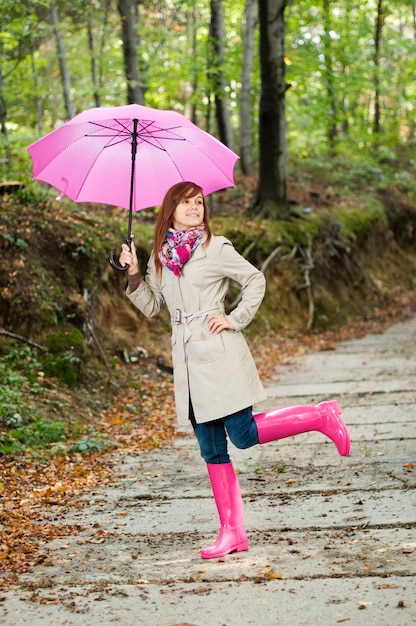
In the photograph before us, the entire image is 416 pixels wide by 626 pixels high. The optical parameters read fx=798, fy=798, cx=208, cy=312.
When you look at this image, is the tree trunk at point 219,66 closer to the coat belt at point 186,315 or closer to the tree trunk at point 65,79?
the tree trunk at point 65,79

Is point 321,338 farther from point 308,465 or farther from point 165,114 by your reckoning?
point 165,114

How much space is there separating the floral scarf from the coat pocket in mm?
374

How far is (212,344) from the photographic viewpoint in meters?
4.22

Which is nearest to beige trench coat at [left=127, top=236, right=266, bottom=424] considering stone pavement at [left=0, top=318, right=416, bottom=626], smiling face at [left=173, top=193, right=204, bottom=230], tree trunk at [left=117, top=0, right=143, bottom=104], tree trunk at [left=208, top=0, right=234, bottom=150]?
smiling face at [left=173, top=193, right=204, bottom=230]

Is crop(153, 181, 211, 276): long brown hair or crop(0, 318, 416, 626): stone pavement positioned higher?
crop(153, 181, 211, 276): long brown hair

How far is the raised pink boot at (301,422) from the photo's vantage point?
14.3 feet

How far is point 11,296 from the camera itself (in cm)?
894

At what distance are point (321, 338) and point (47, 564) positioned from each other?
450 inches

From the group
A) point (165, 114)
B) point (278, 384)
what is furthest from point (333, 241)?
point (165, 114)

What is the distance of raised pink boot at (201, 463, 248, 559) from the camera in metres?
4.21

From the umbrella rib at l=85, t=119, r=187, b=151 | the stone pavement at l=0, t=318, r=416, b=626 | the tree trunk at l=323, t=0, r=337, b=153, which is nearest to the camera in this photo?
the stone pavement at l=0, t=318, r=416, b=626

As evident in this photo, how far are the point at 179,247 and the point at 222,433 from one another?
104 centimetres

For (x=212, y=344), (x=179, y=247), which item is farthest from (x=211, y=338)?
(x=179, y=247)

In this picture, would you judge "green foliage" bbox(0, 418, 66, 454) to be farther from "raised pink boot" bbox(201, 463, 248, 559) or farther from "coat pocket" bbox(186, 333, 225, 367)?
"coat pocket" bbox(186, 333, 225, 367)
